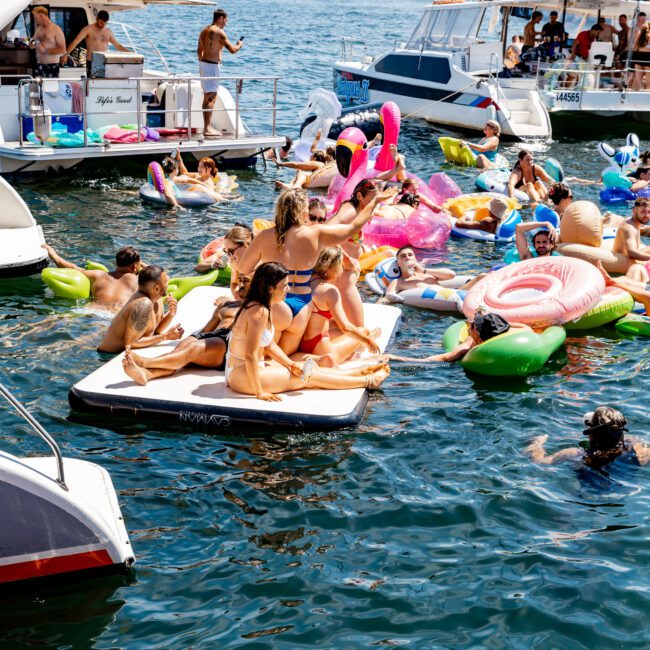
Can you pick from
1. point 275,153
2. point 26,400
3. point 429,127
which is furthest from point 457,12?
point 26,400

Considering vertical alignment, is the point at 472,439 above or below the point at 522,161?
below

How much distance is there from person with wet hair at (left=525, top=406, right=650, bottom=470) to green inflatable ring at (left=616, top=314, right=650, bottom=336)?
110 inches

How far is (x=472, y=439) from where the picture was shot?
295 inches

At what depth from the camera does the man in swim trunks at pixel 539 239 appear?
10570mm

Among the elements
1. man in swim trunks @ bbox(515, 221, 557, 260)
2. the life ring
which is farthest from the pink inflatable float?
the life ring

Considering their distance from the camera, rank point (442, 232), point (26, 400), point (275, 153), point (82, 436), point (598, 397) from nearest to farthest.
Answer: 1. point (82, 436)
2. point (26, 400)
3. point (598, 397)
4. point (442, 232)
5. point (275, 153)

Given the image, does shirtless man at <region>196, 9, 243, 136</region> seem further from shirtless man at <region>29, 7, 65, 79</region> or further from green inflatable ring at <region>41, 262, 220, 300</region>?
green inflatable ring at <region>41, 262, 220, 300</region>

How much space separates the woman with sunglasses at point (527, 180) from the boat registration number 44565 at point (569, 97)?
5.97 metres

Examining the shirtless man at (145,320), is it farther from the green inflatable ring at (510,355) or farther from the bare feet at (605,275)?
the bare feet at (605,275)

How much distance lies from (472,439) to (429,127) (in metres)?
15.7

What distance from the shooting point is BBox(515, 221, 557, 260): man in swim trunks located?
34.7ft

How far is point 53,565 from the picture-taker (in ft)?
17.6

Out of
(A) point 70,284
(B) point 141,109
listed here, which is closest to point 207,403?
(A) point 70,284

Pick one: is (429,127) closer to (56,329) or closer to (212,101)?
(212,101)
